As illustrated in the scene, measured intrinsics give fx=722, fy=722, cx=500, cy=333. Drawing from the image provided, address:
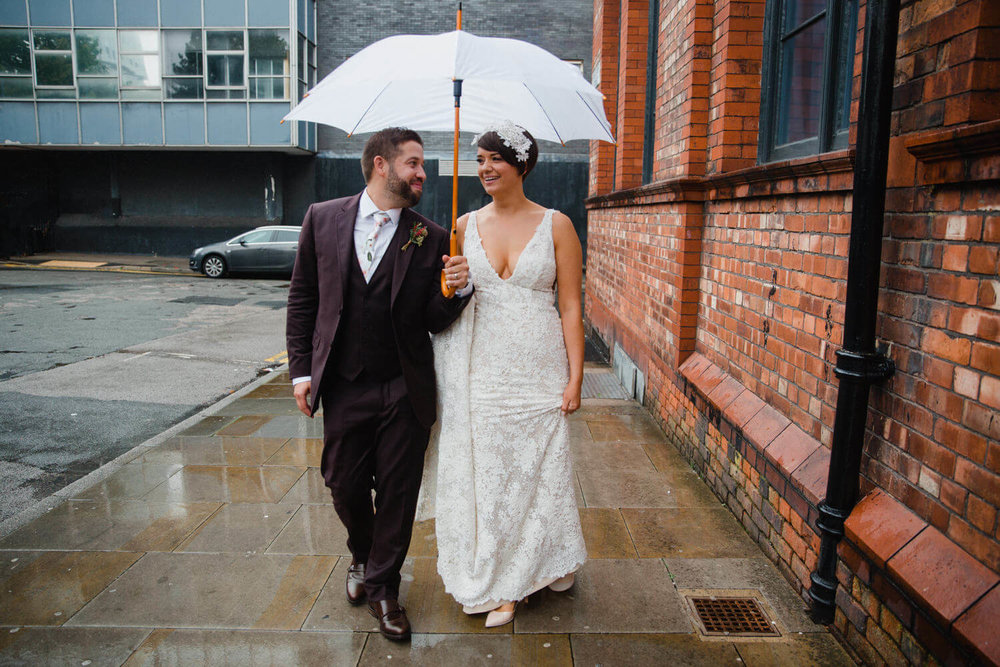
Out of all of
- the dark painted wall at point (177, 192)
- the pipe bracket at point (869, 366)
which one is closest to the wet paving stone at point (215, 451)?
the pipe bracket at point (869, 366)

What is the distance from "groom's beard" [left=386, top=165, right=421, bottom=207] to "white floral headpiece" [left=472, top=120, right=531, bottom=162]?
0.33 meters

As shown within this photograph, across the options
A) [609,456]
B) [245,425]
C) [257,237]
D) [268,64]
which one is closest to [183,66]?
[268,64]

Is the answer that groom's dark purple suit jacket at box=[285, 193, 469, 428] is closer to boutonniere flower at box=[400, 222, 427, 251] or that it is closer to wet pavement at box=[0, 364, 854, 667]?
boutonniere flower at box=[400, 222, 427, 251]

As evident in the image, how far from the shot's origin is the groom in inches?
117

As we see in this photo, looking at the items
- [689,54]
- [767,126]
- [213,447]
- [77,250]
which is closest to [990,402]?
[767,126]

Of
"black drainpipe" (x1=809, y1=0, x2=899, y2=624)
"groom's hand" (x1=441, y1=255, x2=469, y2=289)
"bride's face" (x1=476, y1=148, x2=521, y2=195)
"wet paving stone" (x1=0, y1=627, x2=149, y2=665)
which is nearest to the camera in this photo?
"black drainpipe" (x1=809, y1=0, x2=899, y2=624)

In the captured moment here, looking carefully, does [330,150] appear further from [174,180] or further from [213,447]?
[213,447]

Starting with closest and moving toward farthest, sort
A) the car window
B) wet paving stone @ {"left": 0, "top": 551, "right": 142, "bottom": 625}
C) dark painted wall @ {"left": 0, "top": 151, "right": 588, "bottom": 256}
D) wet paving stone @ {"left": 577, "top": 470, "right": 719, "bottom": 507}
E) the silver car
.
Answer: wet paving stone @ {"left": 0, "top": 551, "right": 142, "bottom": 625}
wet paving stone @ {"left": 577, "top": 470, "right": 719, "bottom": 507}
the silver car
the car window
dark painted wall @ {"left": 0, "top": 151, "right": 588, "bottom": 256}

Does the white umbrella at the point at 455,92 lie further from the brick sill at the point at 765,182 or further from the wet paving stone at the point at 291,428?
the wet paving stone at the point at 291,428

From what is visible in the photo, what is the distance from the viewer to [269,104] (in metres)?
22.3

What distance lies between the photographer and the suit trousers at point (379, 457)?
3.03m

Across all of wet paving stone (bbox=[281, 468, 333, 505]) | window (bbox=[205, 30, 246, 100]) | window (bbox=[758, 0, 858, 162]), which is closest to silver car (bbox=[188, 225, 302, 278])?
window (bbox=[205, 30, 246, 100])

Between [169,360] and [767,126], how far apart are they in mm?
7175

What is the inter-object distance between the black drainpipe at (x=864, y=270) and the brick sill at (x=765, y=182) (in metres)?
0.28
